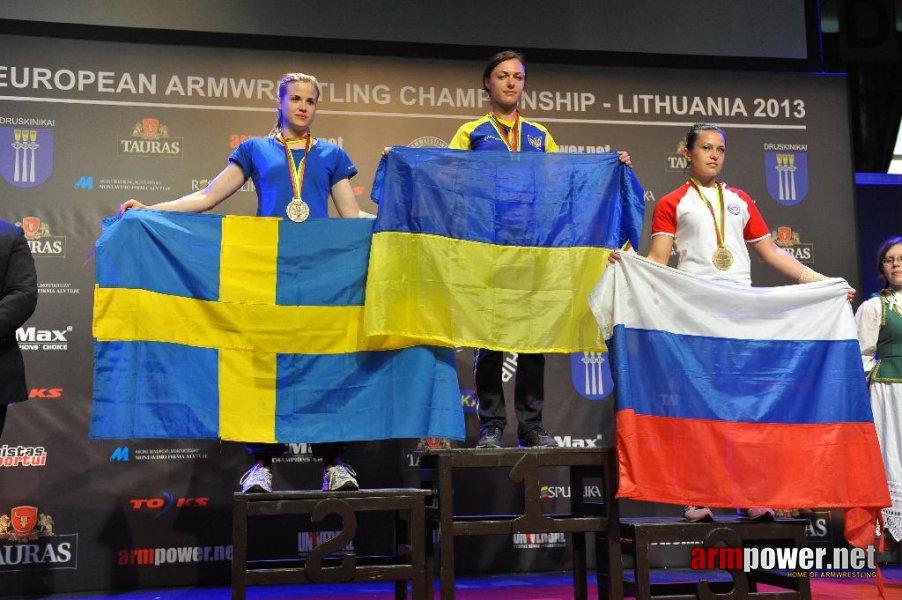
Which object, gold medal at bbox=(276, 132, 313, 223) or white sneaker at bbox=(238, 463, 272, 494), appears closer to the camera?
white sneaker at bbox=(238, 463, 272, 494)

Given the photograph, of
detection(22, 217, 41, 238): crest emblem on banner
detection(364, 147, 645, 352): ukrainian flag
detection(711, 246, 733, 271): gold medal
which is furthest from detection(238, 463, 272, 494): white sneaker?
detection(22, 217, 41, 238): crest emblem on banner

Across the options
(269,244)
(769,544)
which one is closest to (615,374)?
(769,544)

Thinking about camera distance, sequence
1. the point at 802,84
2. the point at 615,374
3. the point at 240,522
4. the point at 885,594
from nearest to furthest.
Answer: the point at 240,522
the point at 615,374
the point at 885,594
the point at 802,84

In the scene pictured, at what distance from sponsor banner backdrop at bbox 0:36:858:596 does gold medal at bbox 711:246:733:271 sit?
1722mm

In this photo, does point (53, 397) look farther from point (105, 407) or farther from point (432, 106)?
point (432, 106)

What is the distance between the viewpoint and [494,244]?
12.5 ft

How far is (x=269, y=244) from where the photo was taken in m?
3.77

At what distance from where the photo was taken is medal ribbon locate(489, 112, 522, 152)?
4000 mm

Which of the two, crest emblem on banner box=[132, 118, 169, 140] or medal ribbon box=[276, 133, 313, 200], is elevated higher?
crest emblem on banner box=[132, 118, 169, 140]

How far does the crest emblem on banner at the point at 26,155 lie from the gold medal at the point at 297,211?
6.82 feet

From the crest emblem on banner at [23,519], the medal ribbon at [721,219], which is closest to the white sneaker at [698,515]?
the medal ribbon at [721,219]

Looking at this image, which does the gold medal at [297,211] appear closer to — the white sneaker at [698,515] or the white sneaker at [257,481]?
the white sneaker at [257,481]

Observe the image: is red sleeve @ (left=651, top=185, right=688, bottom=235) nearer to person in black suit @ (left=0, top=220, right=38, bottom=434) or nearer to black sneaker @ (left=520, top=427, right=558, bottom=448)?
black sneaker @ (left=520, top=427, right=558, bottom=448)

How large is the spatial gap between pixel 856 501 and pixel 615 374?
1.09 metres
